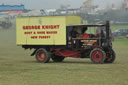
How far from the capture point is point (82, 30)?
84.1ft

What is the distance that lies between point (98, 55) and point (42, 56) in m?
3.56

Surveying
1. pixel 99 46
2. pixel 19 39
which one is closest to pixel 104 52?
pixel 99 46

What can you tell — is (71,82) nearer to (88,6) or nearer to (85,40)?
(85,40)

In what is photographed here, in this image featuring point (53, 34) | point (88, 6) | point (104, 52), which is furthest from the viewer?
point (88, 6)

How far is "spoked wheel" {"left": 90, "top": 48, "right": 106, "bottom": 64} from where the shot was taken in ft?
77.9

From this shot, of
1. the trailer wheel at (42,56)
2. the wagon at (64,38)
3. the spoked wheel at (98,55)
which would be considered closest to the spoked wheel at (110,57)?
the wagon at (64,38)

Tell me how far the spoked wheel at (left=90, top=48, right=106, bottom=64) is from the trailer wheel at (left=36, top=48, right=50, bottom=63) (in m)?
2.76

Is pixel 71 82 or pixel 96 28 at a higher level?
pixel 96 28

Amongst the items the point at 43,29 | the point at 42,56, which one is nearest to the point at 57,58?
the point at 42,56

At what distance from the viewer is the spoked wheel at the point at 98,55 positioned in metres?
23.7

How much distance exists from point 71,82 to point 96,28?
1014cm

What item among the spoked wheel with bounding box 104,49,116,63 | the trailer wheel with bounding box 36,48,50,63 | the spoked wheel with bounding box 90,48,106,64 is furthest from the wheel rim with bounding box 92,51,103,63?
the trailer wheel with bounding box 36,48,50,63

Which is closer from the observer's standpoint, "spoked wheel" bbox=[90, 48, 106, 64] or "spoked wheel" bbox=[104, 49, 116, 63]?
"spoked wheel" bbox=[90, 48, 106, 64]

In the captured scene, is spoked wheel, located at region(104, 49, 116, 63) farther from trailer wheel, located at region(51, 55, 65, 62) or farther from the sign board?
trailer wheel, located at region(51, 55, 65, 62)
